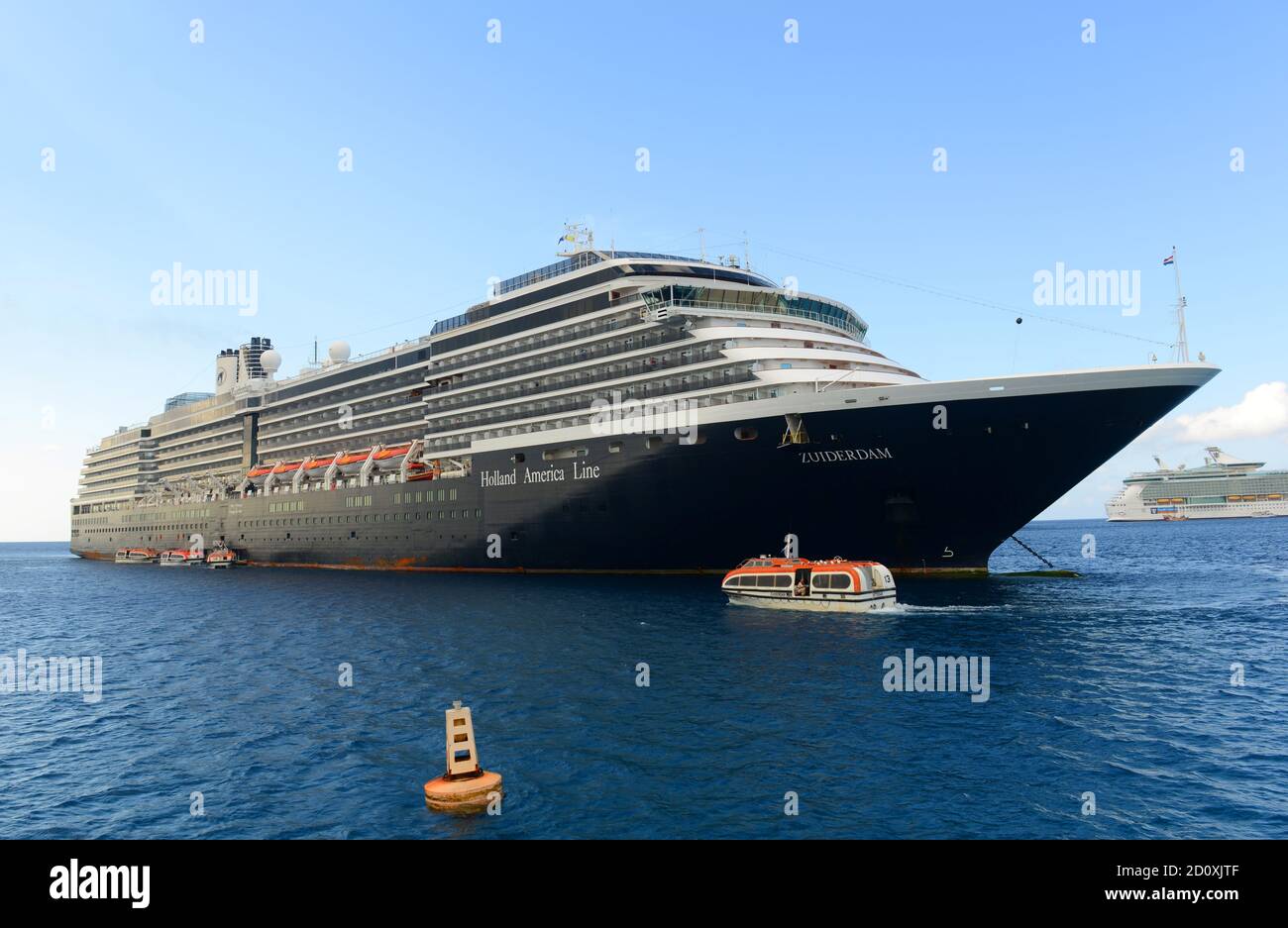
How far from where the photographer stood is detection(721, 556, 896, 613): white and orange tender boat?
3469 cm

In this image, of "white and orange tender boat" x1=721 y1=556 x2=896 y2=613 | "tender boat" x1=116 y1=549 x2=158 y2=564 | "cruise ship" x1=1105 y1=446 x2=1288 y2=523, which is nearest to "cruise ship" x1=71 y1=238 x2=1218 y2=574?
"white and orange tender boat" x1=721 y1=556 x2=896 y2=613

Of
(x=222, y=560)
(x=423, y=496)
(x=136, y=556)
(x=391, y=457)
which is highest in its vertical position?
(x=391, y=457)

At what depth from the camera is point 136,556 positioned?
345 feet

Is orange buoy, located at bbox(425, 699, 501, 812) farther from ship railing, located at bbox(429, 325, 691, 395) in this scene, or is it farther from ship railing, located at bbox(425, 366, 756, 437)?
ship railing, located at bbox(429, 325, 691, 395)

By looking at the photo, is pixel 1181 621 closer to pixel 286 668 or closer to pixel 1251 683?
pixel 1251 683

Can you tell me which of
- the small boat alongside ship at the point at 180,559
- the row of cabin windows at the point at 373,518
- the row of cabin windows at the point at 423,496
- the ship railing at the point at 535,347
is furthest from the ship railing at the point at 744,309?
the small boat alongside ship at the point at 180,559

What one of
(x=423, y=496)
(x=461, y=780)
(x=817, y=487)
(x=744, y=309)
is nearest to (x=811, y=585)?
(x=817, y=487)

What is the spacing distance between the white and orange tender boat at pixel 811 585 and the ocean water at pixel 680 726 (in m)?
1.56

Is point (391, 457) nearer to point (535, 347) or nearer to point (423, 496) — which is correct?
point (423, 496)

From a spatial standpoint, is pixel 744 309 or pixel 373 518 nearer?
pixel 744 309

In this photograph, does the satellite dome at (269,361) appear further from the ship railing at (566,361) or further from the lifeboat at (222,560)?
the ship railing at (566,361)

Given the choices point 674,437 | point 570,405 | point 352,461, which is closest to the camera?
point 674,437

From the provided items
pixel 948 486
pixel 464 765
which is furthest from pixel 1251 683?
pixel 464 765

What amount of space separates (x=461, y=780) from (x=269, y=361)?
100199mm
